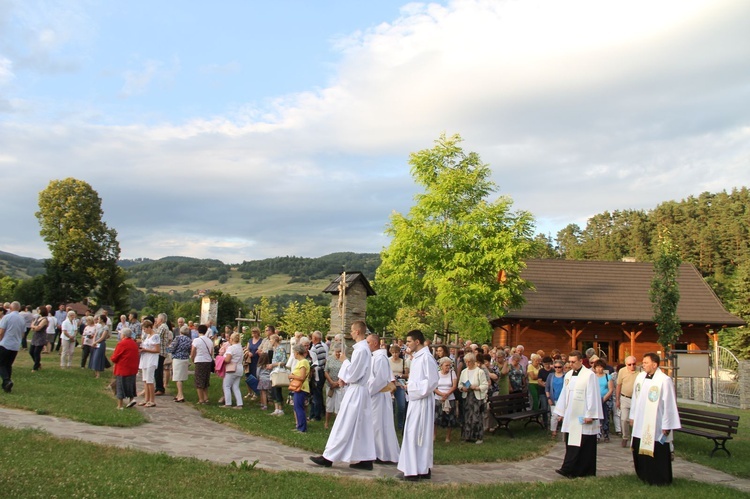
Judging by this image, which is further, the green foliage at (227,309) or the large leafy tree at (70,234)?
the green foliage at (227,309)

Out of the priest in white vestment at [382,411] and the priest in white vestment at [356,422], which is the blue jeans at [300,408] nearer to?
the priest in white vestment at [382,411]

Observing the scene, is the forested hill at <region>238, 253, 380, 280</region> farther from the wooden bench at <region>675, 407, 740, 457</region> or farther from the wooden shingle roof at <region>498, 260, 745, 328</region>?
the wooden bench at <region>675, 407, 740, 457</region>

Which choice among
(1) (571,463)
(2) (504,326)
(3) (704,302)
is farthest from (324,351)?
(3) (704,302)

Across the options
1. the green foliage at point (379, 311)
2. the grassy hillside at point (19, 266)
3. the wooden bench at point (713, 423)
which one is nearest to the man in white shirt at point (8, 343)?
the wooden bench at point (713, 423)

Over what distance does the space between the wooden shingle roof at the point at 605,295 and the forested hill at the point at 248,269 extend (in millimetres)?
90635

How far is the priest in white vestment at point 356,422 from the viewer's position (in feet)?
29.0

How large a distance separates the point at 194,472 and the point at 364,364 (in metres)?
2.67

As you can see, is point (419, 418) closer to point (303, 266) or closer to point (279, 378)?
point (279, 378)

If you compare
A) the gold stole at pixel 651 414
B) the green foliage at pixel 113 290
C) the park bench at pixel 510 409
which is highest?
the green foliage at pixel 113 290

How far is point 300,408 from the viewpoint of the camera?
11.4m

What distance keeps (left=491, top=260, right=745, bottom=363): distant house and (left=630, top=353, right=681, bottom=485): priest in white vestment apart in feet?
73.6

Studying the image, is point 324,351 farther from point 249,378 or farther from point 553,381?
point 553,381

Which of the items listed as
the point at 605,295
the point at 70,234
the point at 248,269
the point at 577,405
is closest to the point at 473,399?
the point at 577,405

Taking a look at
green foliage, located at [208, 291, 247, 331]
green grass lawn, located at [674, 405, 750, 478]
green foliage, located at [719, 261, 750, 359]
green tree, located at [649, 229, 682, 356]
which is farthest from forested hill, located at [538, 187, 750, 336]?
green grass lawn, located at [674, 405, 750, 478]
